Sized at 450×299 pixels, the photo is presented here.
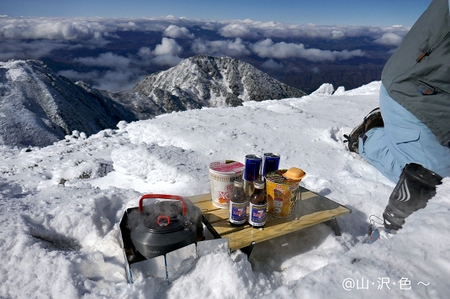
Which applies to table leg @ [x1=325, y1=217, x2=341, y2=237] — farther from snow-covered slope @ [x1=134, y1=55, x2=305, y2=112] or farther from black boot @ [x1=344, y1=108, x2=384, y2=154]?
snow-covered slope @ [x1=134, y1=55, x2=305, y2=112]

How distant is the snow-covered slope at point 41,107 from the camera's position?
43000 mm

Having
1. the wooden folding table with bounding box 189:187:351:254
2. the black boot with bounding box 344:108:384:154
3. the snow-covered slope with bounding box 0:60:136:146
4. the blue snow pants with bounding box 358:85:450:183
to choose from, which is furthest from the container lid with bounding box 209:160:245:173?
the snow-covered slope with bounding box 0:60:136:146

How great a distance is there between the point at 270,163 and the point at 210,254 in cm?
108

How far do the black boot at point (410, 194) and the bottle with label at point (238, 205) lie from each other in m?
1.30

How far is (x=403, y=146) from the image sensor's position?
143 inches

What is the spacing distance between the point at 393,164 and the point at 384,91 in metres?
0.96

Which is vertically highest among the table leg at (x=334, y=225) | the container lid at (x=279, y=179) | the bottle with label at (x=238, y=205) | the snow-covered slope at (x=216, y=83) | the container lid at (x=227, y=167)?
the container lid at (x=227, y=167)

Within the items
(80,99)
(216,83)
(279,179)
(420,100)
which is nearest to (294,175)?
(279,179)

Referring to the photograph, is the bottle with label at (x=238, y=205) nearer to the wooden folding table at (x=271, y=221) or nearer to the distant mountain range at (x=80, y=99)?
the wooden folding table at (x=271, y=221)

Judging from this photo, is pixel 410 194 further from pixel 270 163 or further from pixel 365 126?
pixel 365 126

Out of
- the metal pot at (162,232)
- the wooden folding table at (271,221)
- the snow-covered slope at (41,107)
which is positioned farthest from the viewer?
the snow-covered slope at (41,107)

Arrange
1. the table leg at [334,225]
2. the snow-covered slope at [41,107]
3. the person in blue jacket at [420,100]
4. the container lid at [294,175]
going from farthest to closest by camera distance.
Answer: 1. the snow-covered slope at [41,107]
2. the person in blue jacket at [420,100]
3. the table leg at [334,225]
4. the container lid at [294,175]

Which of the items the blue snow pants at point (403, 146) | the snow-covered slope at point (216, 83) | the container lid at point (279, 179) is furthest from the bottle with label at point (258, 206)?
the snow-covered slope at point (216, 83)

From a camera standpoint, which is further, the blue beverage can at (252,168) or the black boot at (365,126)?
the black boot at (365,126)
